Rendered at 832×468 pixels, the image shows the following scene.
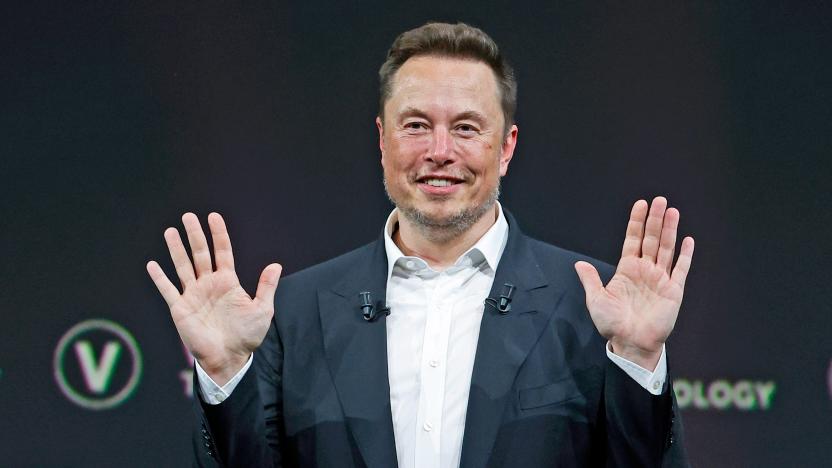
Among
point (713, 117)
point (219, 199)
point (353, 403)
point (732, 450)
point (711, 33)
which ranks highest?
point (711, 33)

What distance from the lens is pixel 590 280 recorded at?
2.68 metres

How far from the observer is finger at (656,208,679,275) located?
8.71ft

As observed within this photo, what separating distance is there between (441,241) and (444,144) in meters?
0.27

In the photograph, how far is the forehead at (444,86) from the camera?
3.03 meters

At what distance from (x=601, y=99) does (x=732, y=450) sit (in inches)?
49.3

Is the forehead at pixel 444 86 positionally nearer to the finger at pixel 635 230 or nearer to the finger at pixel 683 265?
the finger at pixel 635 230

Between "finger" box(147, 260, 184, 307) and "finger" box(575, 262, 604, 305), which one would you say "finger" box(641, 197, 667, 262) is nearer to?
"finger" box(575, 262, 604, 305)

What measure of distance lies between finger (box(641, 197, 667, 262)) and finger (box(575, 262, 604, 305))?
121 millimetres

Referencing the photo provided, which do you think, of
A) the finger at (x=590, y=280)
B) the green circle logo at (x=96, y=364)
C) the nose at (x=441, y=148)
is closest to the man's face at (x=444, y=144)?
the nose at (x=441, y=148)

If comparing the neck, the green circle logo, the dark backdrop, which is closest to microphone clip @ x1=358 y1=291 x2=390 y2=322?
the neck

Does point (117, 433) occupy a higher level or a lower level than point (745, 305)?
lower

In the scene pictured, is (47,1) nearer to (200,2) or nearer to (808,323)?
(200,2)

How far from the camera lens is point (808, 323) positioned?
3770 millimetres

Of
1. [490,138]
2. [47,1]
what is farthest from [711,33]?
[47,1]
